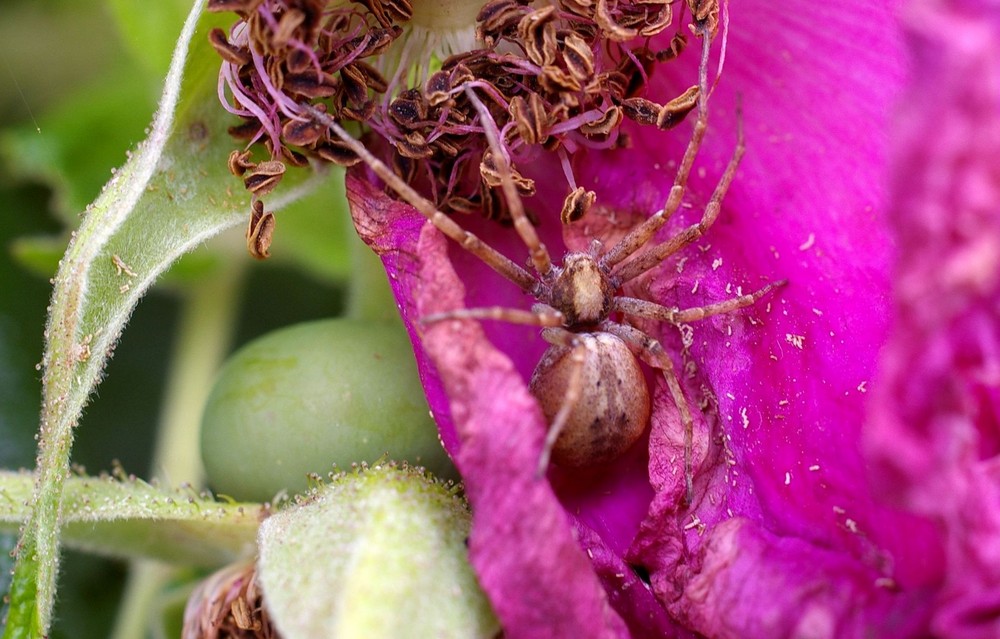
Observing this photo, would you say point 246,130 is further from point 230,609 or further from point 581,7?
point 230,609

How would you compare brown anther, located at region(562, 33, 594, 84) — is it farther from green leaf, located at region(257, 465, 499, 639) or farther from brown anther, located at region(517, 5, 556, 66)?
green leaf, located at region(257, 465, 499, 639)

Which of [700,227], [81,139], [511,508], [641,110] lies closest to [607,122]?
[641,110]

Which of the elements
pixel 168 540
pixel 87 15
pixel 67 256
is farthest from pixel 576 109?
pixel 87 15

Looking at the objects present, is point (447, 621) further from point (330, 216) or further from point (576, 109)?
point (330, 216)

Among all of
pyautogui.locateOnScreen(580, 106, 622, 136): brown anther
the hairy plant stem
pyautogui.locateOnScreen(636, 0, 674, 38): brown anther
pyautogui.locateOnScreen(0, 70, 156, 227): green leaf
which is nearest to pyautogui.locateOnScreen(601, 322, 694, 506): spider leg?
pyautogui.locateOnScreen(580, 106, 622, 136): brown anther

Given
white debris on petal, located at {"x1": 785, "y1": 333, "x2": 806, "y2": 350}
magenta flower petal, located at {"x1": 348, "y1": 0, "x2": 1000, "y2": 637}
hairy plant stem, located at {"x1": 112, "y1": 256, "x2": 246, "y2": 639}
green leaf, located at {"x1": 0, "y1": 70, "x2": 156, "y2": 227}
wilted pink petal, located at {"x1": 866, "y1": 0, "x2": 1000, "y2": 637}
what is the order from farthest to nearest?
1. green leaf, located at {"x1": 0, "y1": 70, "x2": 156, "y2": 227}
2. hairy plant stem, located at {"x1": 112, "y1": 256, "x2": 246, "y2": 639}
3. white debris on petal, located at {"x1": 785, "y1": 333, "x2": 806, "y2": 350}
4. magenta flower petal, located at {"x1": 348, "y1": 0, "x2": 1000, "y2": 637}
5. wilted pink petal, located at {"x1": 866, "y1": 0, "x2": 1000, "y2": 637}

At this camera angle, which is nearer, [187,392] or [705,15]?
[705,15]

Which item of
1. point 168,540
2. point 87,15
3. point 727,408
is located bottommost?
point 168,540
